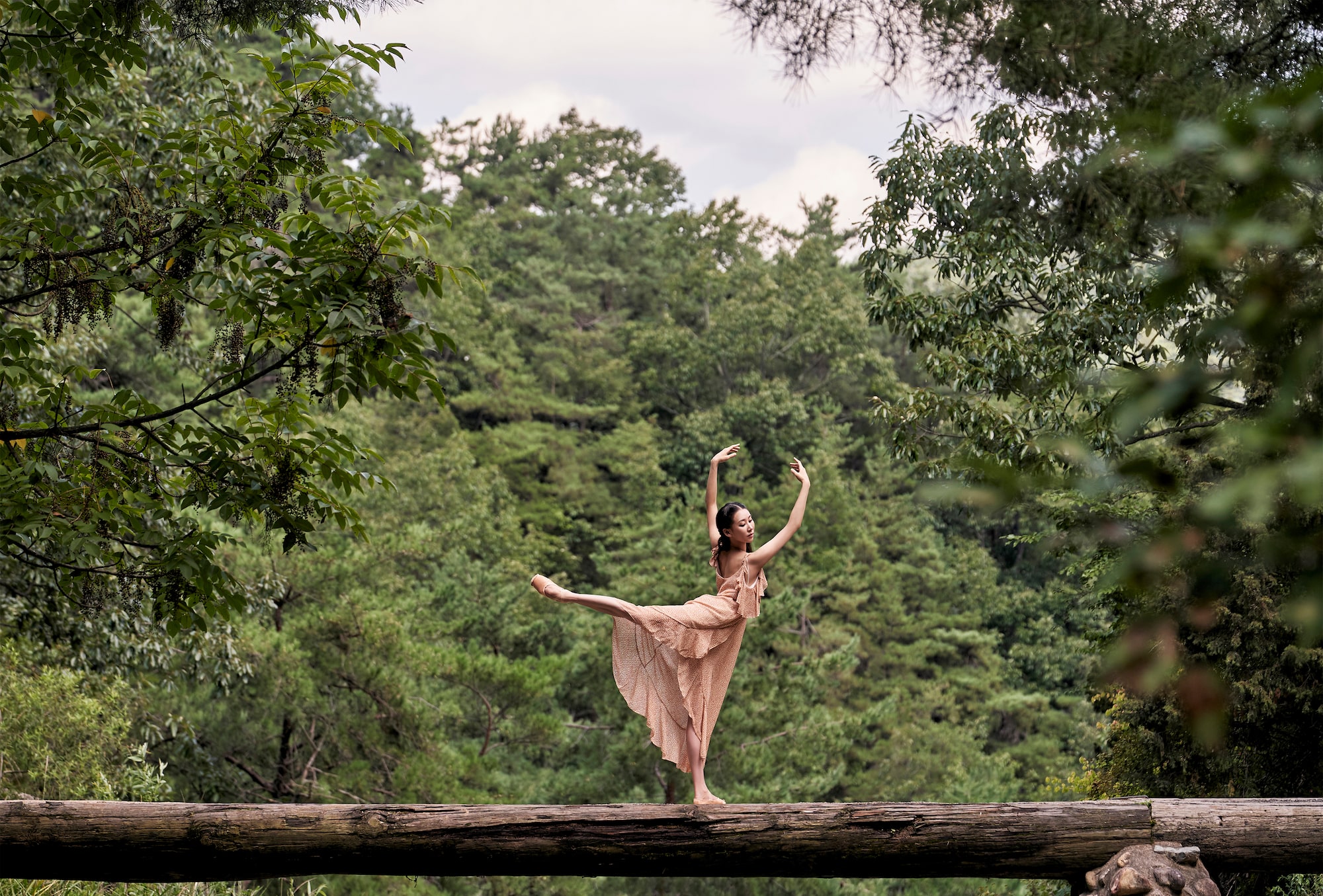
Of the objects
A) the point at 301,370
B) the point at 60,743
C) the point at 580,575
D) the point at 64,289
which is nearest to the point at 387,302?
the point at 301,370

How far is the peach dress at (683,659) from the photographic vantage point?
4.05m

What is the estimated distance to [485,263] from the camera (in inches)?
976

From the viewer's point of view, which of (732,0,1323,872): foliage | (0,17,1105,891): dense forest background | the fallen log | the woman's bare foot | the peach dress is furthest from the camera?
(0,17,1105,891): dense forest background

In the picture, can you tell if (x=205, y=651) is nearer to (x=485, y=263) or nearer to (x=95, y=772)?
(x=95, y=772)

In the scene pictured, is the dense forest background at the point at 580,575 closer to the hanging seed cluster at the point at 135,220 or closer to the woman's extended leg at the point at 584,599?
the hanging seed cluster at the point at 135,220

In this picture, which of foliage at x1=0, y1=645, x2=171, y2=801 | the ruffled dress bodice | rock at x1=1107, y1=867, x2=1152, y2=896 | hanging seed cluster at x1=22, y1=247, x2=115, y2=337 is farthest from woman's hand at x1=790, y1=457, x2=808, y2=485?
foliage at x1=0, y1=645, x2=171, y2=801

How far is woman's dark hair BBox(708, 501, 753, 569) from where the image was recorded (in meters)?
4.20

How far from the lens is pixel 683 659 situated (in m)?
4.06

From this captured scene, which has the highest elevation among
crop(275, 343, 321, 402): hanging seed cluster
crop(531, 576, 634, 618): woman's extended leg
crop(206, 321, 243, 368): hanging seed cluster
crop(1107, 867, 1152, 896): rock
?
crop(206, 321, 243, 368): hanging seed cluster

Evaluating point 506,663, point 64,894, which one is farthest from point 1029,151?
point 506,663

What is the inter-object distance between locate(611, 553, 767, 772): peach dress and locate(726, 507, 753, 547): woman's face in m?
0.07

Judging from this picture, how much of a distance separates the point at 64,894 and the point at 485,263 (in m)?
20.9

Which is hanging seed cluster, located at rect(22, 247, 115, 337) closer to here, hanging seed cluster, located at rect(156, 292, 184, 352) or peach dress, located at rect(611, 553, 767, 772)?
hanging seed cluster, located at rect(156, 292, 184, 352)

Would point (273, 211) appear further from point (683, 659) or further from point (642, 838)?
point (642, 838)
